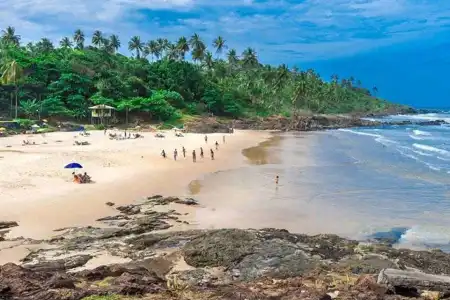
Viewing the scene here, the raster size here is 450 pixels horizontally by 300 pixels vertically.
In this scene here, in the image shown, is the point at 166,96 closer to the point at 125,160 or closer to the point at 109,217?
the point at 125,160

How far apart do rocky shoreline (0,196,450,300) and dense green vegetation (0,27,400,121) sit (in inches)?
2036

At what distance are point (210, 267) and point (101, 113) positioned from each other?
53.3 meters

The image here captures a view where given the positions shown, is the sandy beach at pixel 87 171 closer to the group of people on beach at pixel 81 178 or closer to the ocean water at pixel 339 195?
the group of people on beach at pixel 81 178

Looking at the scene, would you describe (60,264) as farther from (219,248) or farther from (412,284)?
(412,284)

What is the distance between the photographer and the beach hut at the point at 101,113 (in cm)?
6002

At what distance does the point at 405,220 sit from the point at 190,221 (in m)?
10.3

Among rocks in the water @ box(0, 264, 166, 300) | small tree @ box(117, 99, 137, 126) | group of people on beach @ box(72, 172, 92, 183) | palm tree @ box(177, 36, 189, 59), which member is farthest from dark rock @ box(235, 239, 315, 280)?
palm tree @ box(177, 36, 189, 59)

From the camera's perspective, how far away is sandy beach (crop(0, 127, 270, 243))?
63.3 feet

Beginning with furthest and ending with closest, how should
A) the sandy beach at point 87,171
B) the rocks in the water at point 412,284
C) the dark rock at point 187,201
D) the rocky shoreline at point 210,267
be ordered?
the dark rock at point 187,201
the sandy beach at point 87,171
the rocks in the water at point 412,284
the rocky shoreline at point 210,267

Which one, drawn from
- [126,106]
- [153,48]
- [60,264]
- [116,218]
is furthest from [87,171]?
[153,48]

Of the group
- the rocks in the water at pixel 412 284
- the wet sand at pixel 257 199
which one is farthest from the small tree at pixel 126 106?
the rocks in the water at pixel 412 284

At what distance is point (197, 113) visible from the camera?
83.2 m

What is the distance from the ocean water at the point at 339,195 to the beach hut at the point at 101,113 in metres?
25.3

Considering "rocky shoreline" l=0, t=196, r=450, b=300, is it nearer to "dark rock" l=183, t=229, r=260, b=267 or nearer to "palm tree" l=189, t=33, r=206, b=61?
"dark rock" l=183, t=229, r=260, b=267
